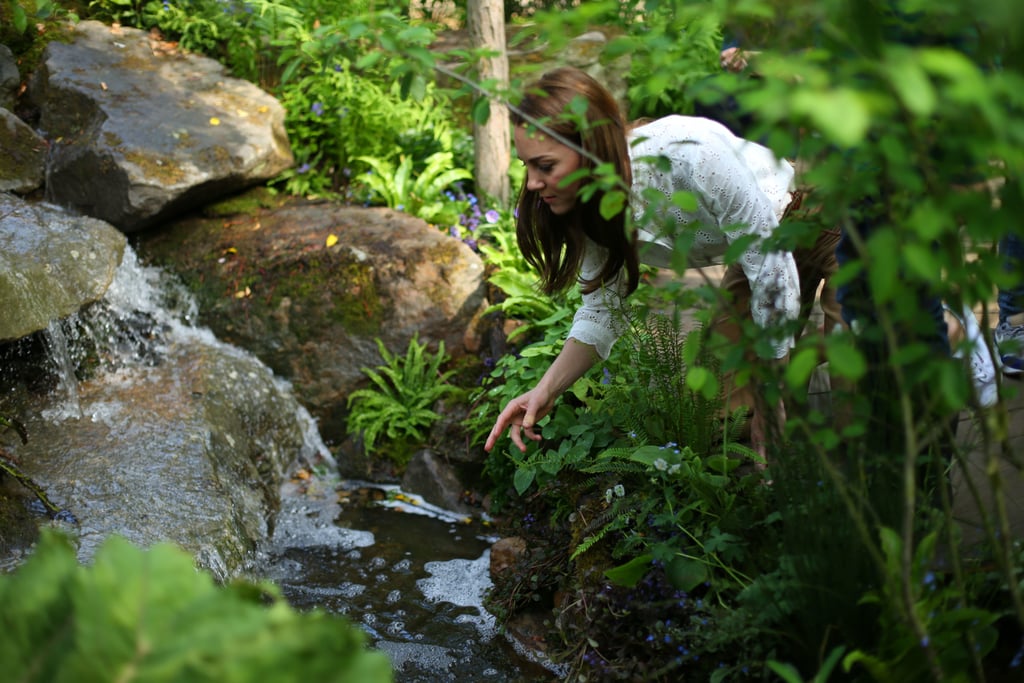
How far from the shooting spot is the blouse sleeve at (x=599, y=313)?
3129 millimetres

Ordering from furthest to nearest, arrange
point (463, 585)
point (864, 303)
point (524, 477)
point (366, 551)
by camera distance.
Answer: point (366, 551) < point (463, 585) < point (524, 477) < point (864, 303)

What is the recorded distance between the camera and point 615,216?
292 cm

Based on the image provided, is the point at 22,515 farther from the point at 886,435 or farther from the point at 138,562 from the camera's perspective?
the point at 886,435

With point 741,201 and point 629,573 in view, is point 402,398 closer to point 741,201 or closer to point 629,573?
point 629,573

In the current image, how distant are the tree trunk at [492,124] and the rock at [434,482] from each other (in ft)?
7.18

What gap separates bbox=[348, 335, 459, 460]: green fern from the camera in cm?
536

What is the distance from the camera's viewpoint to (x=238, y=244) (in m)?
6.09

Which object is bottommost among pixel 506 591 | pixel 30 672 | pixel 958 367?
pixel 506 591

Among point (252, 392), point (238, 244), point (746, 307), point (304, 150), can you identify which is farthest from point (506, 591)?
point (304, 150)

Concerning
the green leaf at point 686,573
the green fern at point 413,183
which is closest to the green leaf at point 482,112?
the green leaf at point 686,573

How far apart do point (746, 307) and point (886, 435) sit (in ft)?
3.99

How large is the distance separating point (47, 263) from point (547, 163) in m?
3.23

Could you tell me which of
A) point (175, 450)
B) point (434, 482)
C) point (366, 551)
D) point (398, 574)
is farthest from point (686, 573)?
point (175, 450)

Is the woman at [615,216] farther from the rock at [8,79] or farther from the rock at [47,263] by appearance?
the rock at [8,79]
